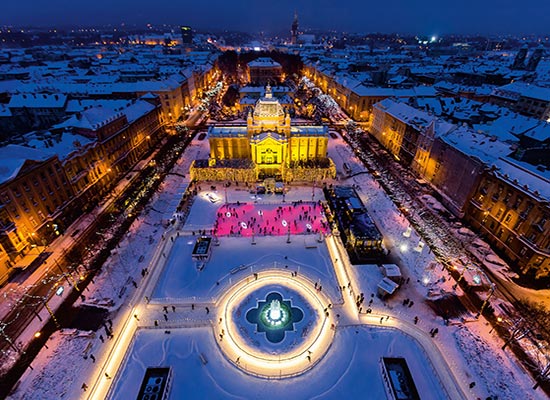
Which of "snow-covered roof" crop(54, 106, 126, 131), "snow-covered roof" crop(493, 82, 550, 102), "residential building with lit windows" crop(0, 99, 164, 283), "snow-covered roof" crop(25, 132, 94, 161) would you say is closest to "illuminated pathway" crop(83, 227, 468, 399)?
"residential building with lit windows" crop(0, 99, 164, 283)

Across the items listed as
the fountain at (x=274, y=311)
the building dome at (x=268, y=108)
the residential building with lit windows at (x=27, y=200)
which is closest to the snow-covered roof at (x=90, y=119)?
the residential building with lit windows at (x=27, y=200)

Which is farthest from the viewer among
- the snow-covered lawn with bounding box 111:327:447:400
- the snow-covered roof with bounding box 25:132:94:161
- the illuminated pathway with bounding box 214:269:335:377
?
the snow-covered roof with bounding box 25:132:94:161

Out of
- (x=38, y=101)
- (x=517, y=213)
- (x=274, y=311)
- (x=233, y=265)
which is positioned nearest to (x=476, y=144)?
(x=517, y=213)

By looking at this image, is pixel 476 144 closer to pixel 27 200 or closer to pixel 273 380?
pixel 273 380

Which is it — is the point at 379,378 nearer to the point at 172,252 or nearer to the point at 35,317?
the point at 172,252

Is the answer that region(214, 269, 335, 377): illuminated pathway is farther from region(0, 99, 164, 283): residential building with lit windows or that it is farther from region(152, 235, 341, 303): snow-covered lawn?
region(0, 99, 164, 283): residential building with lit windows
